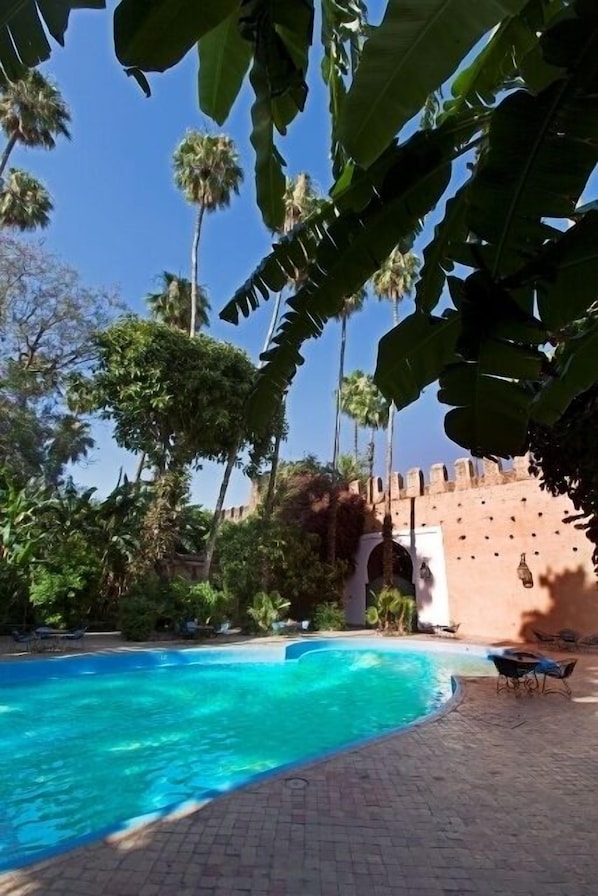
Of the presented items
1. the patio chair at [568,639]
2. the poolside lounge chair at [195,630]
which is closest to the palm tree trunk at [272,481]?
the poolside lounge chair at [195,630]

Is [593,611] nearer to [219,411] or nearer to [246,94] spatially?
[219,411]

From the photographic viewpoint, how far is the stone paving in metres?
3.25

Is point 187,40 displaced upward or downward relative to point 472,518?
downward

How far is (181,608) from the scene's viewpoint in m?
17.0

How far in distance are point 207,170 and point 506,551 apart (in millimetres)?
20026

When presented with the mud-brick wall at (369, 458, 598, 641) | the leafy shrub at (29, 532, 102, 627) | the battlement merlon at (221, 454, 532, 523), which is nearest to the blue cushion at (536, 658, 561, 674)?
the mud-brick wall at (369, 458, 598, 641)

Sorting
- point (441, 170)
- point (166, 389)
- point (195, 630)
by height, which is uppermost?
point (166, 389)

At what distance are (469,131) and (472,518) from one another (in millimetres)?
17188

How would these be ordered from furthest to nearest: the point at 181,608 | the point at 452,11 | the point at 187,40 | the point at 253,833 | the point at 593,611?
the point at 181,608, the point at 593,611, the point at 253,833, the point at 187,40, the point at 452,11

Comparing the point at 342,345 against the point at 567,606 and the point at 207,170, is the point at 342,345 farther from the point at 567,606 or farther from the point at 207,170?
the point at 567,606

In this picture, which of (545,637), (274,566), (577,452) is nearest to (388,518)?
(274,566)

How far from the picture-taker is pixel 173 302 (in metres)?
26.0

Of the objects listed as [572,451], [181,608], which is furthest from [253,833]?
[181,608]

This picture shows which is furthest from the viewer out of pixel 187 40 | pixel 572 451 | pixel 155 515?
pixel 155 515
